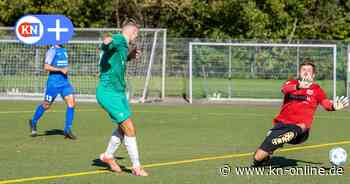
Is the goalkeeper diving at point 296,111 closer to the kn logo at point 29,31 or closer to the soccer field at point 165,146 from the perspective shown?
the soccer field at point 165,146

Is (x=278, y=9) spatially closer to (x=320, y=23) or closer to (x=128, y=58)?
(x=320, y=23)

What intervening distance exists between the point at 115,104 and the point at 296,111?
2566 millimetres

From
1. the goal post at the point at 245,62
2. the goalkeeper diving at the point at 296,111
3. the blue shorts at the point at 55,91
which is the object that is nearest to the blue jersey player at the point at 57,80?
the blue shorts at the point at 55,91

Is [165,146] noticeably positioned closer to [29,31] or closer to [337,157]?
[337,157]

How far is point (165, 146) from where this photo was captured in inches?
565

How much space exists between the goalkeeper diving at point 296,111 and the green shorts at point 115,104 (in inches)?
77.0

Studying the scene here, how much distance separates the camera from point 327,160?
41.4 feet

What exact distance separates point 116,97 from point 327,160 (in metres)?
3.63

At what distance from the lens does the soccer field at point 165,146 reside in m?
10.6

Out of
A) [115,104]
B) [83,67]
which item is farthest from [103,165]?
[83,67]

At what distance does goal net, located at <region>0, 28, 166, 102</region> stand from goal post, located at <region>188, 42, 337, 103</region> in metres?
1.43

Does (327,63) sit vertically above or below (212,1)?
below

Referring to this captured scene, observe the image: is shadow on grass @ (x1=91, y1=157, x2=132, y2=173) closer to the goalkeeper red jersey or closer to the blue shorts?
the goalkeeper red jersey

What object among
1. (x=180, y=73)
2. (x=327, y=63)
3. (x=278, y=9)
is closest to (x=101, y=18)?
(x=278, y=9)
